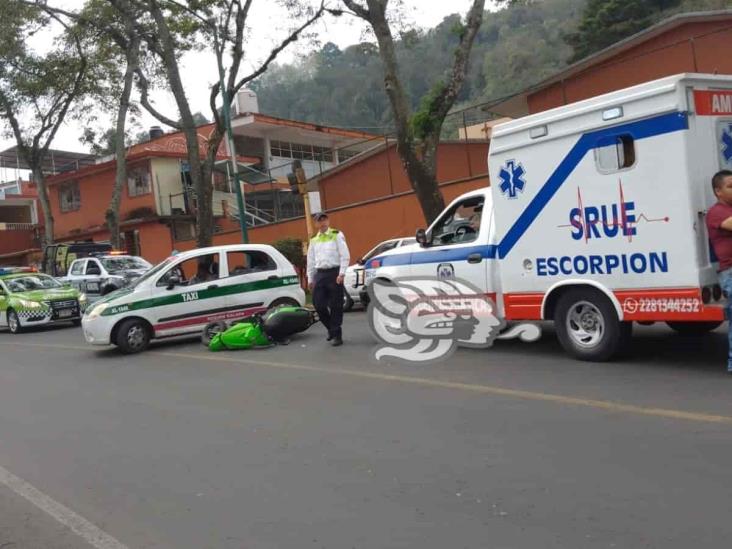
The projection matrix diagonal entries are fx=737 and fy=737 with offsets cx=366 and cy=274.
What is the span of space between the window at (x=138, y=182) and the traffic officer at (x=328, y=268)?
1046 inches

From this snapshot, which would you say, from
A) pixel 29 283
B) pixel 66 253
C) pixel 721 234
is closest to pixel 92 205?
pixel 66 253

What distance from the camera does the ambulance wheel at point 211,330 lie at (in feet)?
37.7

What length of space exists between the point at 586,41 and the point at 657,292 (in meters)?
39.3

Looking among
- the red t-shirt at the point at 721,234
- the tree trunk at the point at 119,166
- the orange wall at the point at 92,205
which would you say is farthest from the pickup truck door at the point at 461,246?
the orange wall at the point at 92,205

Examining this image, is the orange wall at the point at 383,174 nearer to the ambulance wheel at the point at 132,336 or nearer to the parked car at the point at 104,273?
the parked car at the point at 104,273

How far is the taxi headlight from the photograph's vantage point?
1152cm

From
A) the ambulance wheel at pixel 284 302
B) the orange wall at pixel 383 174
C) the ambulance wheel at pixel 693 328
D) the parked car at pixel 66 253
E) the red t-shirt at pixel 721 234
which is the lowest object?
the ambulance wheel at pixel 693 328

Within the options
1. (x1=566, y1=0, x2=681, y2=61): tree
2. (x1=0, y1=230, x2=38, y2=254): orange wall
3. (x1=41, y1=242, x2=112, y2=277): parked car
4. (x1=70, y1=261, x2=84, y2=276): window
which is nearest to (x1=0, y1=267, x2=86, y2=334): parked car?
(x1=70, y1=261, x2=84, y2=276): window

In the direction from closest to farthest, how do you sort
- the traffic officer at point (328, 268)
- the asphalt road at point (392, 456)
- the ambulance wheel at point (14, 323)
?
the asphalt road at point (392, 456), the traffic officer at point (328, 268), the ambulance wheel at point (14, 323)

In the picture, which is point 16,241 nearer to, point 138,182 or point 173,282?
point 138,182

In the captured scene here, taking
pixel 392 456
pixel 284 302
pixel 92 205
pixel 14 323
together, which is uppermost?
pixel 92 205

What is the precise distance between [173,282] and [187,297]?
0.33 meters

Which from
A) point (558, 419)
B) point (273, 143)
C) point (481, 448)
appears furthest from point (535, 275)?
point (273, 143)

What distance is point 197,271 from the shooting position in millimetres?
12117
